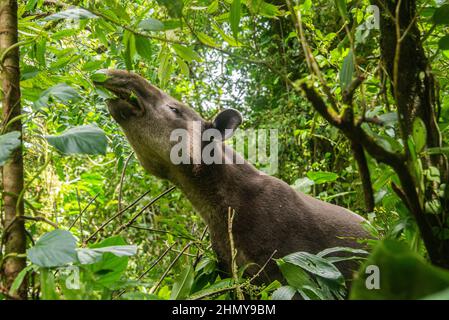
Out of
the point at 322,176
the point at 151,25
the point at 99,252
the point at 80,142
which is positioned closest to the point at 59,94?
the point at 80,142

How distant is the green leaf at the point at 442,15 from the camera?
1798mm

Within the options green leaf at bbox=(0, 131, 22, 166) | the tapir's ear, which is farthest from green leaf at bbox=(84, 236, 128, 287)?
the tapir's ear

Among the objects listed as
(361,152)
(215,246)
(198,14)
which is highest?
(198,14)

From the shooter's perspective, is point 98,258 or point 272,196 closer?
point 98,258

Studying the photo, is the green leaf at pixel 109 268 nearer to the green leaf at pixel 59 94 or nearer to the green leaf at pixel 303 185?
the green leaf at pixel 59 94

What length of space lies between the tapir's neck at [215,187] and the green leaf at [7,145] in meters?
2.17

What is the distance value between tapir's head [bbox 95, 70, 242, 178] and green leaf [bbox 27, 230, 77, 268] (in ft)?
6.89

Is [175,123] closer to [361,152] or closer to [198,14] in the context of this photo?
[198,14]

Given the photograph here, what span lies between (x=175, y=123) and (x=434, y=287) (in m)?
3.28

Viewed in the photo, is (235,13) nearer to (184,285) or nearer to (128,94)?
(184,285)

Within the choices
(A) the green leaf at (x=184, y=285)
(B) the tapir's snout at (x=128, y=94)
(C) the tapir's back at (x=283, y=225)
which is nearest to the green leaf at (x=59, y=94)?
(A) the green leaf at (x=184, y=285)

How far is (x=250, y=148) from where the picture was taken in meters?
6.09

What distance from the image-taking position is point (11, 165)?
184 cm
